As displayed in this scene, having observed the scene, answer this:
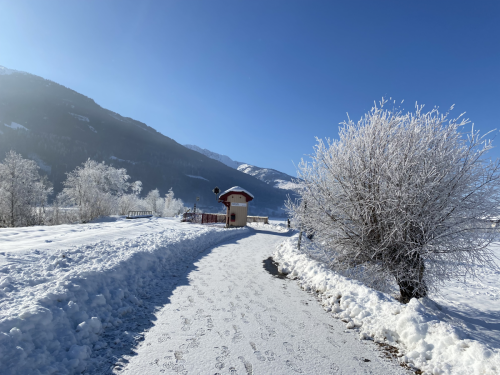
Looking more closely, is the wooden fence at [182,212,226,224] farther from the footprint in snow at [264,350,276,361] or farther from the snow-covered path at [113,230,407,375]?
the footprint in snow at [264,350,276,361]

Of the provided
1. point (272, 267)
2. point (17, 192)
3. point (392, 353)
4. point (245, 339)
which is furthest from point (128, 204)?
point (392, 353)

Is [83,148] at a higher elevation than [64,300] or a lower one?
higher

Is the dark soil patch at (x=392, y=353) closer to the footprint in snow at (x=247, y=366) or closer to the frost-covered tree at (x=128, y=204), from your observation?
the footprint in snow at (x=247, y=366)

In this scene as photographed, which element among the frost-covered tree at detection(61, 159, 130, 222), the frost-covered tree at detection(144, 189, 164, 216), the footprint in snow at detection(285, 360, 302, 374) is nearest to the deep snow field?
the footprint in snow at detection(285, 360, 302, 374)

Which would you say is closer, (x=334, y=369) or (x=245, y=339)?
(x=334, y=369)

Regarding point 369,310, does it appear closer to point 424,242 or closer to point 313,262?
point 424,242

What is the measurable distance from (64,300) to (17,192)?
114ft

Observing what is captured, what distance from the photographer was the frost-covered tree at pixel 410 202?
19.6 ft

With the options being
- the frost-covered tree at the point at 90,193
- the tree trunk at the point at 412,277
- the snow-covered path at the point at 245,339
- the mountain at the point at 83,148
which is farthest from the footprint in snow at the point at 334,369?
the mountain at the point at 83,148

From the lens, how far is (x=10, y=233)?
8.91 metres

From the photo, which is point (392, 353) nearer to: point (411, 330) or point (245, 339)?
point (411, 330)

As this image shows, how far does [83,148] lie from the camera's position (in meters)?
148

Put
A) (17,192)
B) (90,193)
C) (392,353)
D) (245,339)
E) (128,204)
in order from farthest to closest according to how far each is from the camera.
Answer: (128,204)
(90,193)
(17,192)
(245,339)
(392,353)

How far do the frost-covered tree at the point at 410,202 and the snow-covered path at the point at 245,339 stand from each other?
2.54 m
